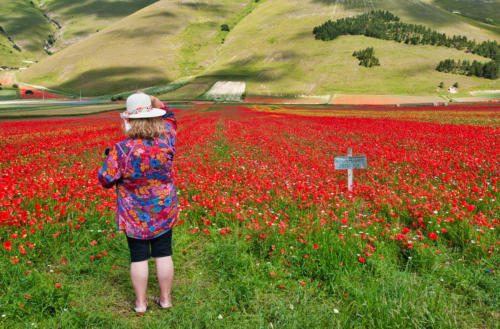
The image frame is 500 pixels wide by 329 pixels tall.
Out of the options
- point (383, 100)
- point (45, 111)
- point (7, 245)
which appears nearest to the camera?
point (7, 245)

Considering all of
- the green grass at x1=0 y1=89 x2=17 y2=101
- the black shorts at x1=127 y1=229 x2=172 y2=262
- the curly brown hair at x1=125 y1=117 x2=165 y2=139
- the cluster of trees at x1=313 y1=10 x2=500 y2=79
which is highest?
the cluster of trees at x1=313 y1=10 x2=500 y2=79

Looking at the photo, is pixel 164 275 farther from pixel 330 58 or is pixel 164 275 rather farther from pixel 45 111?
pixel 330 58

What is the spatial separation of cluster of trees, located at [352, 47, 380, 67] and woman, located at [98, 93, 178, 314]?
13278 centimetres

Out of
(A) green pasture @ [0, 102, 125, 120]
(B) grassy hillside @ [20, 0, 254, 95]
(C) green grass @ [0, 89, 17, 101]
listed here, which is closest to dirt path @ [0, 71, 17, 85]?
(B) grassy hillside @ [20, 0, 254, 95]

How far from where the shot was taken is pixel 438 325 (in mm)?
3025

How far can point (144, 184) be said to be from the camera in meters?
3.47

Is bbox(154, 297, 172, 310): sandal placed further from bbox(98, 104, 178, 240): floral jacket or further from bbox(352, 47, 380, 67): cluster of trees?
bbox(352, 47, 380, 67): cluster of trees

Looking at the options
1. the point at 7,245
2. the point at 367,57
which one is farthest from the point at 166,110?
the point at 367,57

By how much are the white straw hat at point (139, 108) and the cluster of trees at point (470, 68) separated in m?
136

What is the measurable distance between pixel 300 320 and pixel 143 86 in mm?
151306

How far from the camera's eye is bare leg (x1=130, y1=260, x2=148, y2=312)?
11.8ft

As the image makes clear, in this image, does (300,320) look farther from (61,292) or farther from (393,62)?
(393,62)

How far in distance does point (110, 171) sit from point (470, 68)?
14201 cm

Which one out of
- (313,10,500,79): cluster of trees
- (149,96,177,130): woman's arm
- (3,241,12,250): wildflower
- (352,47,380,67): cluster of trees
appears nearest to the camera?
(149,96,177,130): woman's arm
